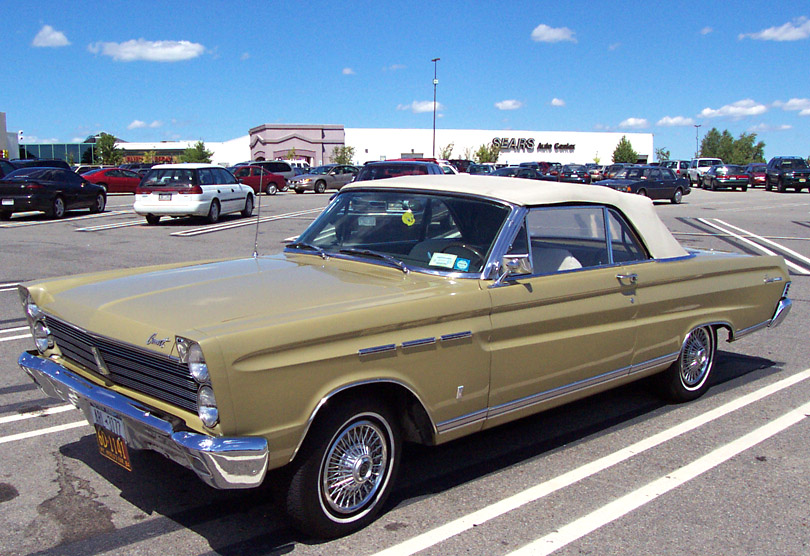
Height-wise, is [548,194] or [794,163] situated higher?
[794,163]

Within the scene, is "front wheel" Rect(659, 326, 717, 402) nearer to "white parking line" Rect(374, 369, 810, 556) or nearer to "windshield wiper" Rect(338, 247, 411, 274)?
"white parking line" Rect(374, 369, 810, 556)

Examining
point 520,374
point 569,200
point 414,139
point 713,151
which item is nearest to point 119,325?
point 520,374

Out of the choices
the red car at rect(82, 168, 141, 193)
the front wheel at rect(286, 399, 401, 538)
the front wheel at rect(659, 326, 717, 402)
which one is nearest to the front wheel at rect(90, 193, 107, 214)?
the red car at rect(82, 168, 141, 193)

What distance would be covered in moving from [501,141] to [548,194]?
84481mm

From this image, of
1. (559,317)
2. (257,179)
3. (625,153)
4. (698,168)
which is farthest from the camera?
(625,153)

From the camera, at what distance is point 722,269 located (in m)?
5.34

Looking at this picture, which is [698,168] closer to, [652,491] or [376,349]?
[652,491]

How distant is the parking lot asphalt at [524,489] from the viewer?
3.33 metres

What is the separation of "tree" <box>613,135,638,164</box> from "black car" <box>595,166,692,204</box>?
58477mm

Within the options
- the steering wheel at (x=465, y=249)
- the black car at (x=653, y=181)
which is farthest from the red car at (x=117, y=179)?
the steering wheel at (x=465, y=249)

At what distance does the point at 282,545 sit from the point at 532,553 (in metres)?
1.13

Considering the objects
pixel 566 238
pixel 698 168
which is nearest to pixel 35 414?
pixel 566 238

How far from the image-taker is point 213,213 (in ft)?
64.9

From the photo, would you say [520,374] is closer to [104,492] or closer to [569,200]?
[569,200]
